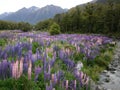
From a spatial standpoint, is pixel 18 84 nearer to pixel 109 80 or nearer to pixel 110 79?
pixel 109 80

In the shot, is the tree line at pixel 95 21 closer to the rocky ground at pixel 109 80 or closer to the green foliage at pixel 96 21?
the green foliage at pixel 96 21

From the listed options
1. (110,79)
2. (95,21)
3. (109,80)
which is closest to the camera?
(109,80)

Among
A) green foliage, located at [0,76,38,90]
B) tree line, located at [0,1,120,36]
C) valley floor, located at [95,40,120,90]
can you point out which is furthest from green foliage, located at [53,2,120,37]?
green foliage, located at [0,76,38,90]

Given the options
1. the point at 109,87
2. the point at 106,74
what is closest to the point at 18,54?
the point at 109,87

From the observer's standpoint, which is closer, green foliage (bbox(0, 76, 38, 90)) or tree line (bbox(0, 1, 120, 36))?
green foliage (bbox(0, 76, 38, 90))

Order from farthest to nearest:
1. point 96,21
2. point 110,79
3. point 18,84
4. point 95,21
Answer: point 95,21, point 96,21, point 110,79, point 18,84

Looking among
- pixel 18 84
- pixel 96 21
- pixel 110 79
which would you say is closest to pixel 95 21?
pixel 96 21

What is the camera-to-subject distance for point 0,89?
7.07 m

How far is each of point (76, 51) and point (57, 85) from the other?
7037mm

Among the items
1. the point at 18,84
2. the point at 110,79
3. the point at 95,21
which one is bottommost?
the point at 110,79

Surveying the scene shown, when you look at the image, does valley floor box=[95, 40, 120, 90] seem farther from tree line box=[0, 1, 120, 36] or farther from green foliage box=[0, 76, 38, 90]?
tree line box=[0, 1, 120, 36]

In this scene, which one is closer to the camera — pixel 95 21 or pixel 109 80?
pixel 109 80

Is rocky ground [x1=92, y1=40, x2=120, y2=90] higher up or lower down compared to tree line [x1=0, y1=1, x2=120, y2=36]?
lower down

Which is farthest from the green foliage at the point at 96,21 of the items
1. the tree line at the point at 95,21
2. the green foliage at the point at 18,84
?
the green foliage at the point at 18,84
